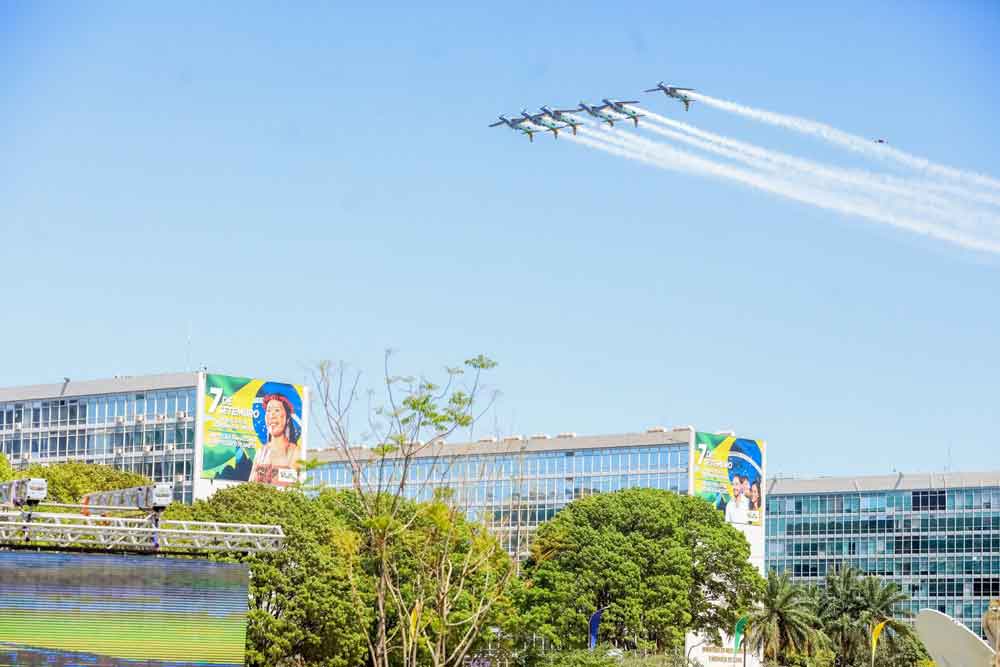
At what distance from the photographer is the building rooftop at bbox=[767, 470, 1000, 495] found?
137125 mm

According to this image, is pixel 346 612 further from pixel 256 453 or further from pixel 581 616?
pixel 256 453

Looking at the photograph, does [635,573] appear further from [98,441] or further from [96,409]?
[96,409]

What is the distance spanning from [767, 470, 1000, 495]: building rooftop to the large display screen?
9823 centimetres

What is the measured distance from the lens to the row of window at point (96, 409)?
108125 mm

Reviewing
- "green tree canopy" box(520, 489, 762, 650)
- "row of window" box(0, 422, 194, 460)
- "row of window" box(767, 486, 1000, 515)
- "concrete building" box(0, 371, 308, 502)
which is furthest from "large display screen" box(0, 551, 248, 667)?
"row of window" box(767, 486, 1000, 515)

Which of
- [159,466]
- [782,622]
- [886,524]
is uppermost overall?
[159,466]

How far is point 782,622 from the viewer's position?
92.4m

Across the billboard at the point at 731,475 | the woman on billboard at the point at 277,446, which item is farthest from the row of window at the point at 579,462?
the woman on billboard at the point at 277,446

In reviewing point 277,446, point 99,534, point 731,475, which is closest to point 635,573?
point 277,446

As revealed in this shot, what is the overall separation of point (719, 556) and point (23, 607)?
47.2 meters

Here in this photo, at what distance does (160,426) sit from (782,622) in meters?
43.0

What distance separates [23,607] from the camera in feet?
155

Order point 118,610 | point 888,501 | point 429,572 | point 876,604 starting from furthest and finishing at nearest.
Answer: point 888,501, point 876,604, point 429,572, point 118,610

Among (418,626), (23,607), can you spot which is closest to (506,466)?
(418,626)
